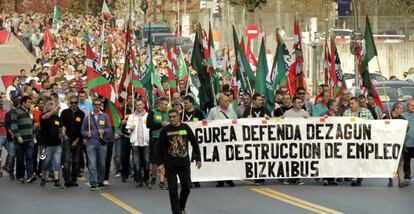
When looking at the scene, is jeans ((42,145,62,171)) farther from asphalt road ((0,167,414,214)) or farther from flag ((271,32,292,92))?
flag ((271,32,292,92))

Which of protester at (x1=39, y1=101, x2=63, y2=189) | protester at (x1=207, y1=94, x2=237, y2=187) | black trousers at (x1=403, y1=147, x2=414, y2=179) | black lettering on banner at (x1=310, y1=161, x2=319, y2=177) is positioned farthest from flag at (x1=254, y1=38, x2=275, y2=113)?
protester at (x1=39, y1=101, x2=63, y2=189)

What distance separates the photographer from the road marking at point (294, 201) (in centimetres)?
1967

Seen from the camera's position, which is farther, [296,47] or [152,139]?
[296,47]

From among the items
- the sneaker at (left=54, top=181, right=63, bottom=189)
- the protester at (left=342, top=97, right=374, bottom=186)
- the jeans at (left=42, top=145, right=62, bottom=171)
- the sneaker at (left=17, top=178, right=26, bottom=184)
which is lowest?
the sneaker at (left=17, top=178, right=26, bottom=184)

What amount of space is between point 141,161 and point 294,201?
14.1 ft

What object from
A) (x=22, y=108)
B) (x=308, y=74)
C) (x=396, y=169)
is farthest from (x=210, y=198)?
(x=308, y=74)

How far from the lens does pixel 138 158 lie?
24688mm

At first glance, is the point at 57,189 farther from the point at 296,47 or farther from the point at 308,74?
the point at 308,74

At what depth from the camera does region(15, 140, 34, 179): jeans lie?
26219 mm

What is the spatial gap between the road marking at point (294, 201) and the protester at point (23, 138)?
5009mm

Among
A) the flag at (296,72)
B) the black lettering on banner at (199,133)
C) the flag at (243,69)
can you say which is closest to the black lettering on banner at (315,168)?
the black lettering on banner at (199,133)

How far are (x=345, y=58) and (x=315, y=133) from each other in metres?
34.7

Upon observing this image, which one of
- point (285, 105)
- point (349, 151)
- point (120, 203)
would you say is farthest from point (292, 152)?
point (120, 203)

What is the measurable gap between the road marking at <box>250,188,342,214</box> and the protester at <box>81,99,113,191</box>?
2.82m
